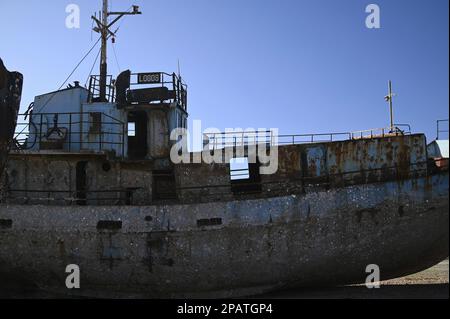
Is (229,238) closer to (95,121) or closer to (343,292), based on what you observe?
(343,292)

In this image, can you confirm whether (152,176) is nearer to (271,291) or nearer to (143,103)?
(143,103)

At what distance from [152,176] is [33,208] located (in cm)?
321

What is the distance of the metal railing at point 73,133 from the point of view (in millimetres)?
12406

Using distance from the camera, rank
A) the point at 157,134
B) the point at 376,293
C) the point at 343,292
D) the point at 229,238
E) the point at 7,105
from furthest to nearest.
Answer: the point at 157,134 < the point at 7,105 < the point at 343,292 < the point at 376,293 < the point at 229,238

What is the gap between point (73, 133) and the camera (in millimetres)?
12469

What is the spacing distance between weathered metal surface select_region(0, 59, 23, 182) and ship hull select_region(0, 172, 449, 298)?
168 cm

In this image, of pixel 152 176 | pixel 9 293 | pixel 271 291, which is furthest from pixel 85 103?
pixel 271 291

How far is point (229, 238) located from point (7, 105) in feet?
23.0

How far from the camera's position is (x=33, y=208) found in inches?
430

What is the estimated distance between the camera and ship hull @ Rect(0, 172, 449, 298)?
10664 mm

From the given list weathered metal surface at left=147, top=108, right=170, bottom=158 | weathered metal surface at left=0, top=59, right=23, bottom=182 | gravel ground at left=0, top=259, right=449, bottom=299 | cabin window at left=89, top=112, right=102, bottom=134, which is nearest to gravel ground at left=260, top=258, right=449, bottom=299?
Result: gravel ground at left=0, top=259, right=449, bottom=299

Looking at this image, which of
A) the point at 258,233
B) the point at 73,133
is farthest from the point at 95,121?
the point at 258,233

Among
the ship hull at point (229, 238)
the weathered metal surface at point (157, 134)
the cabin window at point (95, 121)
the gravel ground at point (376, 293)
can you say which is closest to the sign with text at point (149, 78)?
the weathered metal surface at point (157, 134)
